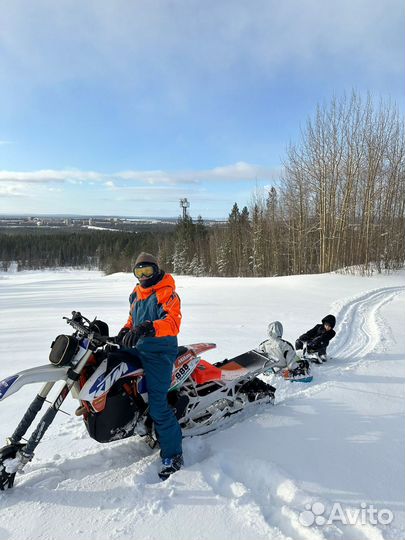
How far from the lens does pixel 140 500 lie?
239 centimetres

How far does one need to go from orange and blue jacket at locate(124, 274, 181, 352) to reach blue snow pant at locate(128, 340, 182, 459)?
0.10 feet

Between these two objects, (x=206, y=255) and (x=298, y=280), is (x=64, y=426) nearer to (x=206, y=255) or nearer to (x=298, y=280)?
(x=298, y=280)

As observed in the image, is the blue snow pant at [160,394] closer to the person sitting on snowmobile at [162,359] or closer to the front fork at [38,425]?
the person sitting on snowmobile at [162,359]

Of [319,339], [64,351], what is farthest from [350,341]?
[64,351]

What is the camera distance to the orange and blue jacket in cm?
272

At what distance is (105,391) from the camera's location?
102 inches

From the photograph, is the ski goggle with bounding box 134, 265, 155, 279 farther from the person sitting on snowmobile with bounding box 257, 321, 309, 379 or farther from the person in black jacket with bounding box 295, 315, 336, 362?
the person in black jacket with bounding box 295, 315, 336, 362

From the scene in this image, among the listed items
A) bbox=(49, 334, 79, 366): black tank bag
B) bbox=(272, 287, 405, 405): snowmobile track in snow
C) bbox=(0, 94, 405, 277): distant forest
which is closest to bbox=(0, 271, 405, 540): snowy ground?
bbox=(272, 287, 405, 405): snowmobile track in snow

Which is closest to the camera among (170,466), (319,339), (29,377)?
(29,377)

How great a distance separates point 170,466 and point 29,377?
3.86ft

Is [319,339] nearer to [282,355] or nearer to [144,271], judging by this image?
[282,355]

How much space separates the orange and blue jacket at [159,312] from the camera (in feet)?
8.93

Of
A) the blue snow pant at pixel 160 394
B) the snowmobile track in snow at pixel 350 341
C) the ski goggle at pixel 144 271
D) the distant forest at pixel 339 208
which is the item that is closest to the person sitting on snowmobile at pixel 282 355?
the snowmobile track in snow at pixel 350 341

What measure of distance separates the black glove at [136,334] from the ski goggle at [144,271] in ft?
1.50
